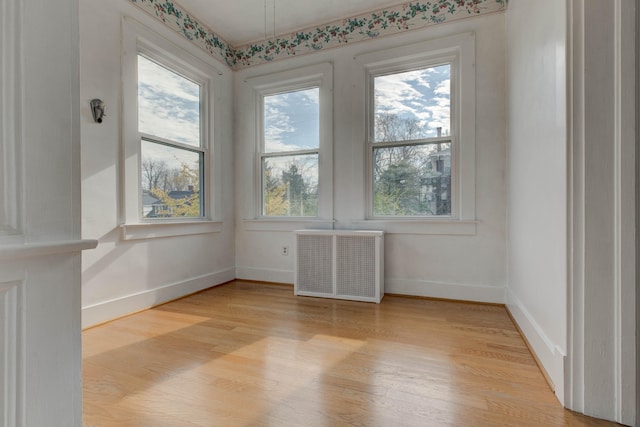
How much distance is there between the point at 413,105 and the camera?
305 cm

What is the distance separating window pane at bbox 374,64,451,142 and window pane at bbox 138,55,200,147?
1.89 meters

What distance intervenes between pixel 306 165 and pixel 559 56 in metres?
2.38

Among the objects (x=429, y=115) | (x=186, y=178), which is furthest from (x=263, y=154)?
(x=429, y=115)

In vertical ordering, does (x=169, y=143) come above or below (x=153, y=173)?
above

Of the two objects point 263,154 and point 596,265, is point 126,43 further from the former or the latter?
point 596,265

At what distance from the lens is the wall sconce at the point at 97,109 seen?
2.25 m

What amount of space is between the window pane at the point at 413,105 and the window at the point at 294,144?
540 millimetres

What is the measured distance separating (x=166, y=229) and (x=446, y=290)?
8.62 feet

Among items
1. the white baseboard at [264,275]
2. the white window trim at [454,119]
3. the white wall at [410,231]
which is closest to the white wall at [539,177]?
the white wall at [410,231]

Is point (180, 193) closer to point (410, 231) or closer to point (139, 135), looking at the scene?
point (139, 135)

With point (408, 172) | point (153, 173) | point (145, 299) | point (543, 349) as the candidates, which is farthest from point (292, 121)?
point (543, 349)

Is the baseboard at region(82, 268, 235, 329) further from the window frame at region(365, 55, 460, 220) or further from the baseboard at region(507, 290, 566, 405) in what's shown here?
the baseboard at region(507, 290, 566, 405)

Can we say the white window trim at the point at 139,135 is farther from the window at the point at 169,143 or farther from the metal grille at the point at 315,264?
the metal grille at the point at 315,264

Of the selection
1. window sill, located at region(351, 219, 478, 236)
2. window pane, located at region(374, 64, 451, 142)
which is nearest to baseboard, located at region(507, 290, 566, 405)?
window sill, located at region(351, 219, 478, 236)
